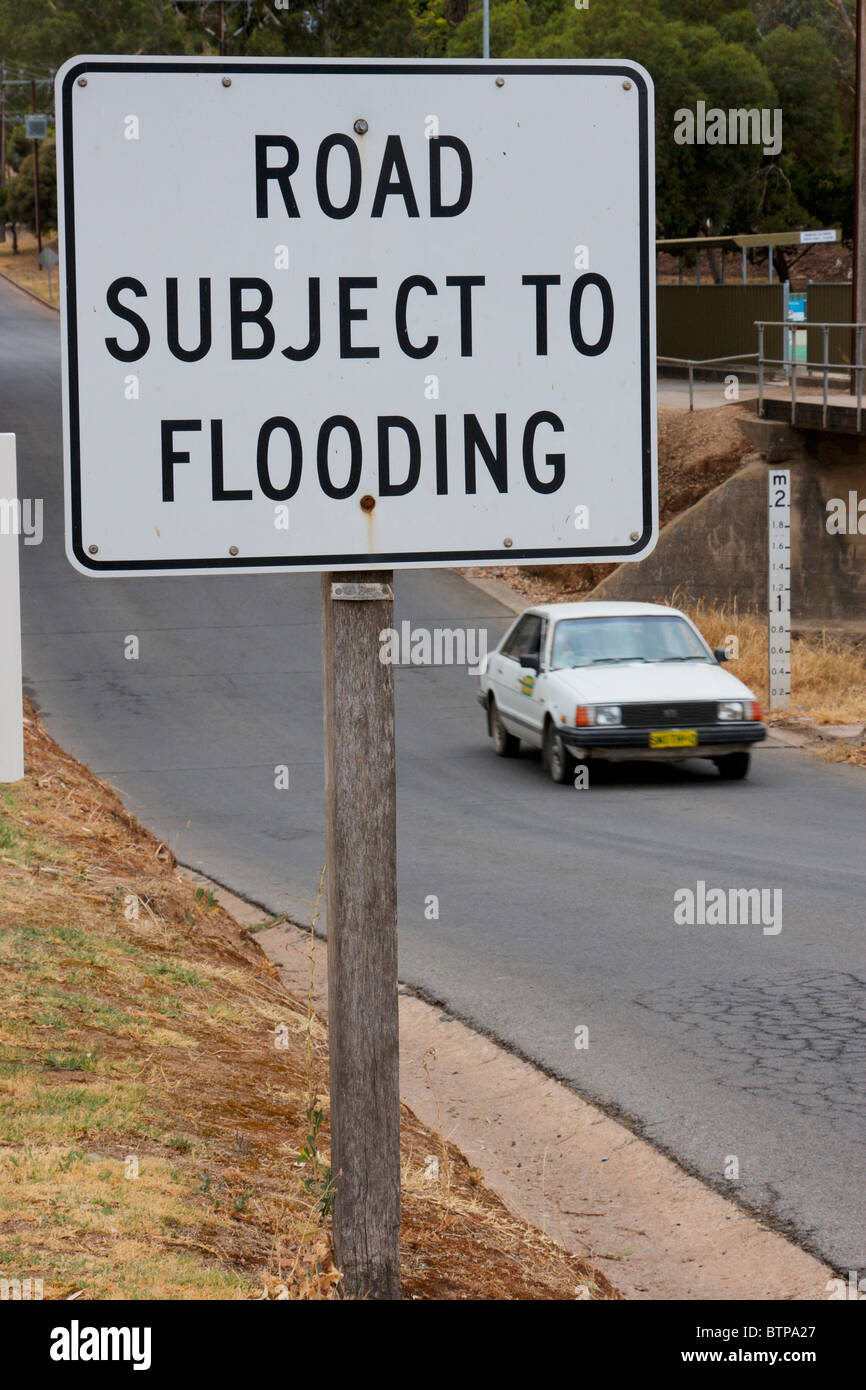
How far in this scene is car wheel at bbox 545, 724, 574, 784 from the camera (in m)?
16.8

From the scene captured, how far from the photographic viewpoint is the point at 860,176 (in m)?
29.3

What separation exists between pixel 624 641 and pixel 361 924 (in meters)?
14.7

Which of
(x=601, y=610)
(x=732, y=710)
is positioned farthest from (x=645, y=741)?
(x=601, y=610)

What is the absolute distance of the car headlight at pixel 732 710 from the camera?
16.6 metres

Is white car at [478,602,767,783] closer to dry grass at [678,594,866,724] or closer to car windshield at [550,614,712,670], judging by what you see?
Answer: car windshield at [550,614,712,670]

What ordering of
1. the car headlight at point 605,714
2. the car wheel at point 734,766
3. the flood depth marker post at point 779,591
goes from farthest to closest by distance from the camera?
the flood depth marker post at point 779,591 < the car wheel at point 734,766 < the car headlight at point 605,714

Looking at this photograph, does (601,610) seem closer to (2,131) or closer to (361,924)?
(361,924)

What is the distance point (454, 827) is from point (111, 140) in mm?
11611

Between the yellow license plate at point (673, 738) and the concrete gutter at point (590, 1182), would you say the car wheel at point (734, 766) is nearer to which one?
the yellow license plate at point (673, 738)

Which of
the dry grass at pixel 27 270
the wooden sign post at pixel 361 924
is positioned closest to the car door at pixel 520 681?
the wooden sign post at pixel 361 924

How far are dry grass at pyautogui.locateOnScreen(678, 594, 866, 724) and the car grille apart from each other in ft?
15.8

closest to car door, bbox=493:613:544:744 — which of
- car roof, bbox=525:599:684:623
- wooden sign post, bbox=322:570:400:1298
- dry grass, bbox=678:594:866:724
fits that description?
car roof, bbox=525:599:684:623

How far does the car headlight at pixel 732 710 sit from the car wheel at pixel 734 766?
0.59m
